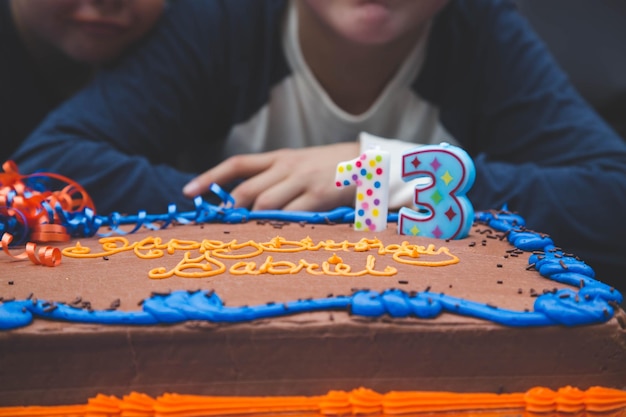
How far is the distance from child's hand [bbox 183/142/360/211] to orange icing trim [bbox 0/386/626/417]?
2.31ft

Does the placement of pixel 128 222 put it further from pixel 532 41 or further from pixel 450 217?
pixel 532 41

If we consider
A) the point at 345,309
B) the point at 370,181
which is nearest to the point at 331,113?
the point at 370,181

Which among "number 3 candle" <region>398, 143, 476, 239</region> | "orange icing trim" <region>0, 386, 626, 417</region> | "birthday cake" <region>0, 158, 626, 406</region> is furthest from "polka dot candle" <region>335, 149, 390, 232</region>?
"orange icing trim" <region>0, 386, 626, 417</region>

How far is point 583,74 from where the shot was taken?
2607 millimetres

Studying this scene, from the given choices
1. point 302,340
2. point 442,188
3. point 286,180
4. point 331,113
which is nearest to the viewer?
point 302,340

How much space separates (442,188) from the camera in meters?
1.25

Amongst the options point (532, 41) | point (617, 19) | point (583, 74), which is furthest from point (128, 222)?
point (617, 19)

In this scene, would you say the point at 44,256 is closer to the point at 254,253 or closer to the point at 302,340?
the point at 254,253

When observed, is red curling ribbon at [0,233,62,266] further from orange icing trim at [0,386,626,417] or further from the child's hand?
the child's hand

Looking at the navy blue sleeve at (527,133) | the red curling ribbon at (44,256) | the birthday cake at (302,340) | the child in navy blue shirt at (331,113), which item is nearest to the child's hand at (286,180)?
the child in navy blue shirt at (331,113)

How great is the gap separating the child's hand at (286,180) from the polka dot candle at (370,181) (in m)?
0.22

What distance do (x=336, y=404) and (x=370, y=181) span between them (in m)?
0.54

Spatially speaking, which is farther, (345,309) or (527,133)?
(527,133)

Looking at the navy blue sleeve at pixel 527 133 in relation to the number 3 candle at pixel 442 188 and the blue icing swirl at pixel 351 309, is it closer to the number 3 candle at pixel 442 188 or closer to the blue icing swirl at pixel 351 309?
the number 3 candle at pixel 442 188
